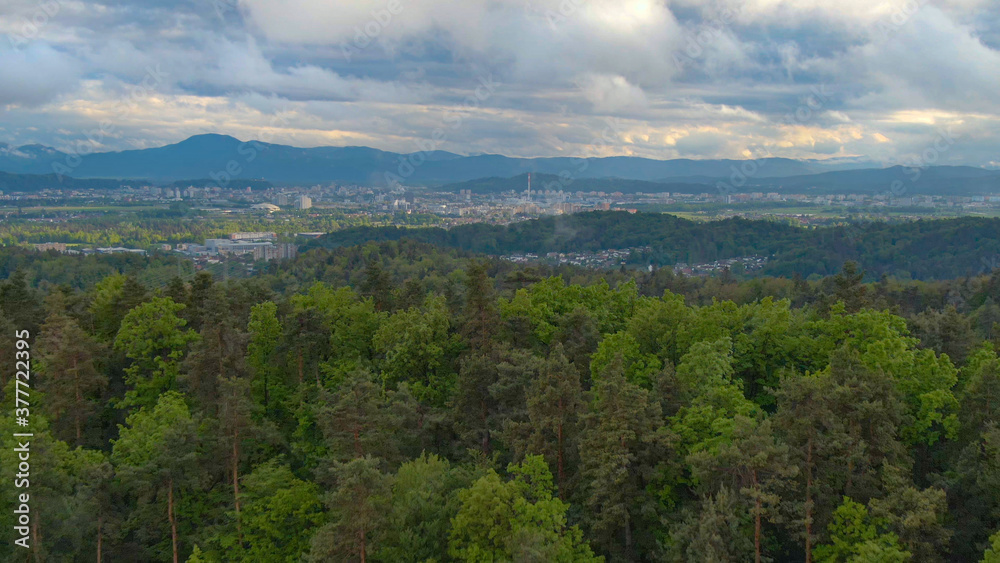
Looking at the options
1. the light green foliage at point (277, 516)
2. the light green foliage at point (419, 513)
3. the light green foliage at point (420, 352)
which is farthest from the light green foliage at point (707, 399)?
the light green foliage at point (277, 516)

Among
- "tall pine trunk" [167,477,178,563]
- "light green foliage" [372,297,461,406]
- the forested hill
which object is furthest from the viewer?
the forested hill

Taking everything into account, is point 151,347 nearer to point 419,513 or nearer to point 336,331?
point 336,331

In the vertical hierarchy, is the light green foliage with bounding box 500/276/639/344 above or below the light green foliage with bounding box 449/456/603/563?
above

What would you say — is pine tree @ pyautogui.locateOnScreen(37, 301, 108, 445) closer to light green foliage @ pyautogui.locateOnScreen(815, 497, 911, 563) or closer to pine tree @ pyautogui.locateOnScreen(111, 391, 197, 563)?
pine tree @ pyautogui.locateOnScreen(111, 391, 197, 563)

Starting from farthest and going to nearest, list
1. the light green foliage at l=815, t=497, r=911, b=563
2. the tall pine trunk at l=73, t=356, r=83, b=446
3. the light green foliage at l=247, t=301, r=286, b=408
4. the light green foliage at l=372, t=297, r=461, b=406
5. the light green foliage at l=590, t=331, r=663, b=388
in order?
the light green foliage at l=247, t=301, r=286, b=408
the light green foliage at l=372, t=297, r=461, b=406
the tall pine trunk at l=73, t=356, r=83, b=446
the light green foliage at l=590, t=331, r=663, b=388
the light green foliage at l=815, t=497, r=911, b=563

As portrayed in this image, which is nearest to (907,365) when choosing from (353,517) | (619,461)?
(619,461)

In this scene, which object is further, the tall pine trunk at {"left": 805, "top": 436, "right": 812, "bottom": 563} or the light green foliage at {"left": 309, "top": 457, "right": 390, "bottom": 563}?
the light green foliage at {"left": 309, "top": 457, "right": 390, "bottom": 563}

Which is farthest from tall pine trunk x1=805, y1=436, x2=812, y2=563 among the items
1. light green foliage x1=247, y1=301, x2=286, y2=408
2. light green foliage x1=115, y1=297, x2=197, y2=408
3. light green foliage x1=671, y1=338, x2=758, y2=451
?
light green foliage x1=115, y1=297, x2=197, y2=408

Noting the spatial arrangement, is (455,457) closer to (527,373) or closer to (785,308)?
(527,373)
